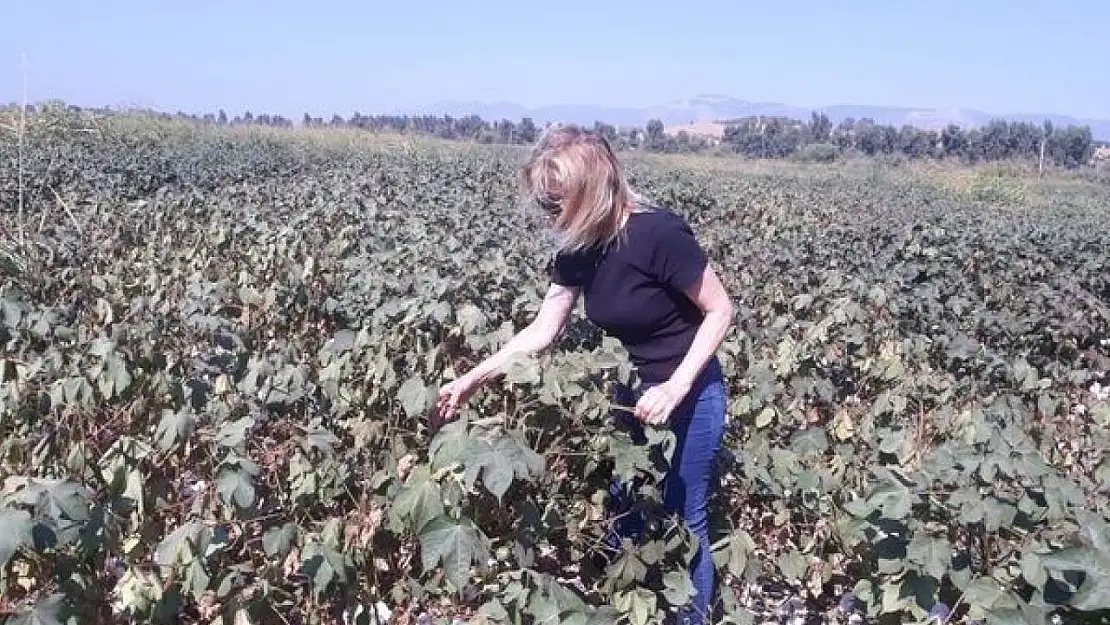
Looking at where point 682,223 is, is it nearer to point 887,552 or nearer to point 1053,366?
point 887,552

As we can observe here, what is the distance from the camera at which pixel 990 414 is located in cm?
315

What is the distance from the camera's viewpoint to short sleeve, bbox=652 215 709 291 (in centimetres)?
249

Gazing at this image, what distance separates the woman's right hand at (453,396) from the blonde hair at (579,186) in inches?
16.6

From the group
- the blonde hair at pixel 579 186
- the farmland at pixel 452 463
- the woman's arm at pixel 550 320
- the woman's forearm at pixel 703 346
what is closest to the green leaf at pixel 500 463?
the farmland at pixel 452 463

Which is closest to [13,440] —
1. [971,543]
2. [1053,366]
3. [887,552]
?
[887,552]

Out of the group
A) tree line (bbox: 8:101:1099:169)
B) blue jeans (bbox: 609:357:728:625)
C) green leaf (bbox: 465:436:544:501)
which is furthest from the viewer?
tree line (bbox: 8:101:1099:169)

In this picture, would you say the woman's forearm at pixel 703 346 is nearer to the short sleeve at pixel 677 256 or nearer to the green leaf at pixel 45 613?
the short sleeve at pixel 677 256

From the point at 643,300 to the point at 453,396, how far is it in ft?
1.75

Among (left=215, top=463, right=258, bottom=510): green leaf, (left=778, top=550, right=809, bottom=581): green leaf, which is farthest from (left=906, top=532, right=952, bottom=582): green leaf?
(left=215, top=463, right=258, bottom=510): green leaf

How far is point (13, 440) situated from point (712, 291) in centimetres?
171

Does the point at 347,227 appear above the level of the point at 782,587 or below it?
above

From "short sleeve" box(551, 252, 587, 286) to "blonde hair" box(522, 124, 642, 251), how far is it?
0.13 meters

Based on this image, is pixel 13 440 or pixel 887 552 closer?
pixel 887 552

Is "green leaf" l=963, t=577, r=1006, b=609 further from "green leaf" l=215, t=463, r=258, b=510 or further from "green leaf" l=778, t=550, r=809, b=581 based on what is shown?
"green leaf" l=215, t=463, r=258, b=510
